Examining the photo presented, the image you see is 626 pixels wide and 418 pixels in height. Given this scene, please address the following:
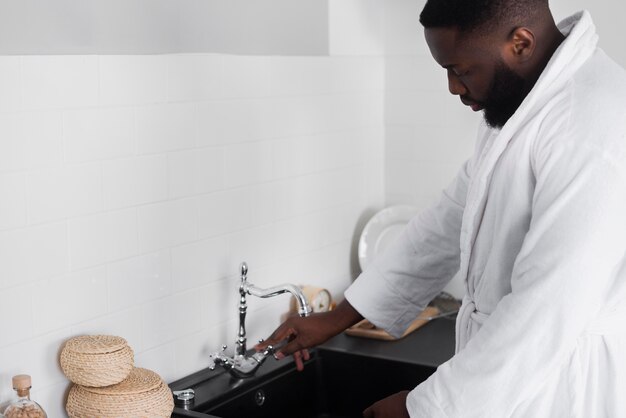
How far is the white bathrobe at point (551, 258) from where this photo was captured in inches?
56.1

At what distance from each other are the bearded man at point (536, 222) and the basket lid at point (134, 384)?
46cm

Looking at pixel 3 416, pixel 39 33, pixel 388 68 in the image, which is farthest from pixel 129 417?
pixel 388 68

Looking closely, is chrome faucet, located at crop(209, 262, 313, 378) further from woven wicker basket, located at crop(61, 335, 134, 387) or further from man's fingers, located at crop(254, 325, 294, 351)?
woven wicker basket, located at crop(61, 335, 134, 387)

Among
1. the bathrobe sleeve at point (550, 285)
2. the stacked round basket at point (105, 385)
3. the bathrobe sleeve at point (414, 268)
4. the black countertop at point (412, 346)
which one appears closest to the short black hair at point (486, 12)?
the bathrobe sleeve at point (550, 285)

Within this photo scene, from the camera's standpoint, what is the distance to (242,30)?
2.26m

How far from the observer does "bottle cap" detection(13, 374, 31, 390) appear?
1692 millimetres

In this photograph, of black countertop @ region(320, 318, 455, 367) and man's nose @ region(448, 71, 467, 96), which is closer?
man's nose @ region(448, 71, 467, 96)

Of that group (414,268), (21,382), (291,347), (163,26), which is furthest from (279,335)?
(163,26)

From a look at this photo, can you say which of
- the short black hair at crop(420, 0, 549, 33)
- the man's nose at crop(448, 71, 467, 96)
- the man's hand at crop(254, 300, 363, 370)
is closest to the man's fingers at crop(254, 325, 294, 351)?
the man's hand at crop(254, 300, 363, 370)

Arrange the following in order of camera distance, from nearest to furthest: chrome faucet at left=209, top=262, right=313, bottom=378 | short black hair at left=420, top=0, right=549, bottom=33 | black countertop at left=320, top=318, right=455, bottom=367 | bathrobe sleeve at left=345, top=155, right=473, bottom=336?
1. short black hair at left=420, top=0, right=549, bottom=33
2. bathrobe sleeve at left=345, top=155, right=473, bottom=336
3. chrome faucet at left=209, top=262, right=313, bottom=378
4. black countertop at left=320, top=318, right=455, bottom=367

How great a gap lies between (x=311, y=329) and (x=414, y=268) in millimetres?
259

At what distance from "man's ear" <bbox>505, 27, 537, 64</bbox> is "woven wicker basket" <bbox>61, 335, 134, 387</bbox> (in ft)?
2.96

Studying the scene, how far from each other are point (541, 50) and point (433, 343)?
1083mm

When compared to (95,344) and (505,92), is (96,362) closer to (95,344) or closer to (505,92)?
(95,344)
